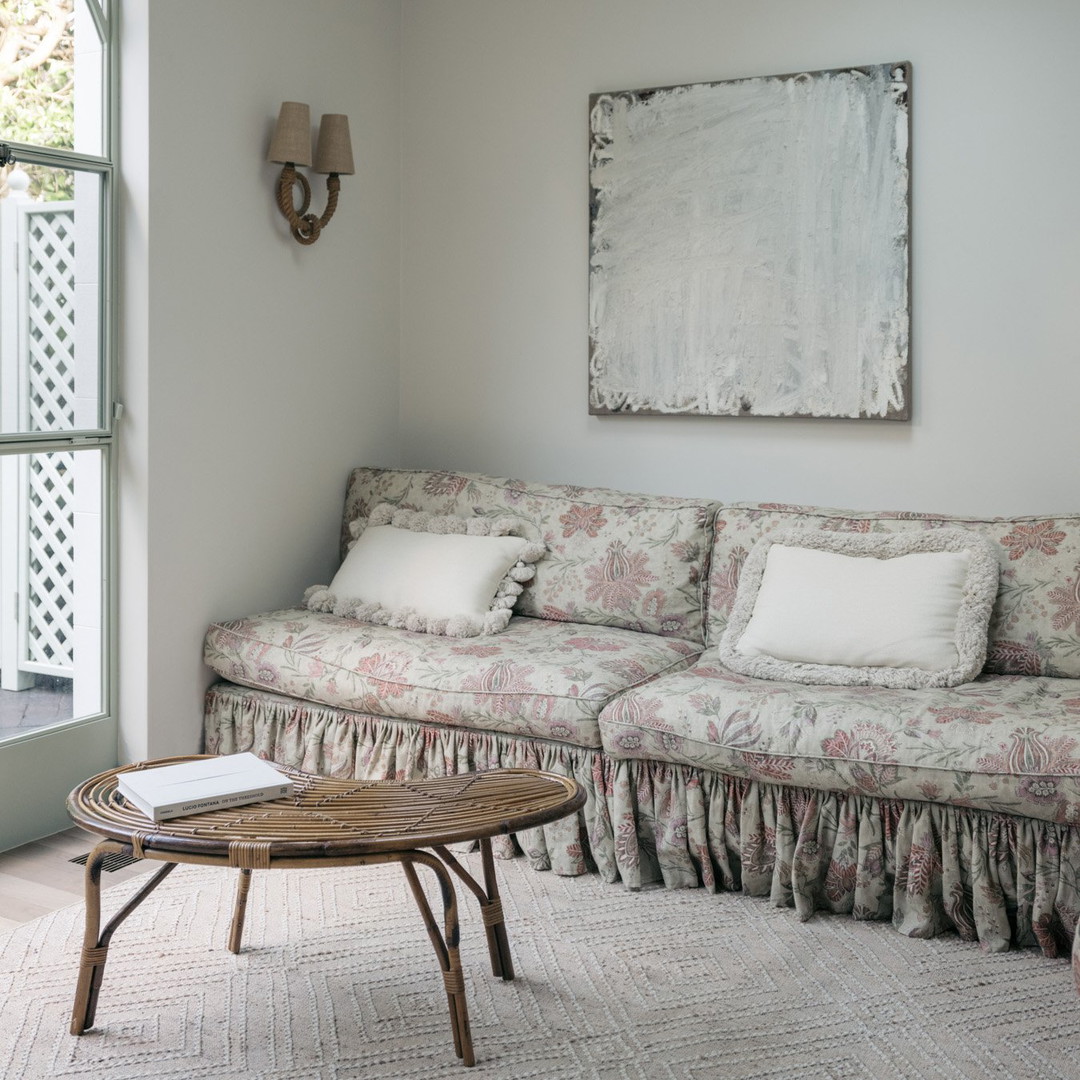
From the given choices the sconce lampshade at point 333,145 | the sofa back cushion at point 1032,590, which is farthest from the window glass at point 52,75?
the sofa back cushion at point 1032,590

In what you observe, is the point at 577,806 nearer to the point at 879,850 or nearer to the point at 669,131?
the point at 879,850

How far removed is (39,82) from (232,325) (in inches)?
30.7

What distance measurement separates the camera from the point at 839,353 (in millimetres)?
3381

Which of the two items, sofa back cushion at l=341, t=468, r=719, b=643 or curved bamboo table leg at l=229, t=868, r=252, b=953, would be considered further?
sofa back cushion at l=341, t=468, r=719, b=643

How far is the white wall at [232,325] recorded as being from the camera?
124 inches

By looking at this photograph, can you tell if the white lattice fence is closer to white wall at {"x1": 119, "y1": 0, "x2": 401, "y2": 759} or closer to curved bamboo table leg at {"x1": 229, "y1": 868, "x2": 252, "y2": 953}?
white wall at {"x1": 119, "y1": 0, "x2": 401, "y2": 759}

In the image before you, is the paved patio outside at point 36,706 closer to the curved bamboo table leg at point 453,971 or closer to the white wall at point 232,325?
the white wall at point 232,325

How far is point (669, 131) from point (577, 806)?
223cm

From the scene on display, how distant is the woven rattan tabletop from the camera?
6.31 ft

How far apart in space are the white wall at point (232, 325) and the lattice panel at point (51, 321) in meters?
0.15

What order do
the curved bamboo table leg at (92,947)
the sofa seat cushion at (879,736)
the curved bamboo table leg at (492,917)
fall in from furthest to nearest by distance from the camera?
1. the sofa seat cushion at (879,736)
2. the curved bamboo table leg at (492,917)
3. the curved bamboo table leg at (92,947)

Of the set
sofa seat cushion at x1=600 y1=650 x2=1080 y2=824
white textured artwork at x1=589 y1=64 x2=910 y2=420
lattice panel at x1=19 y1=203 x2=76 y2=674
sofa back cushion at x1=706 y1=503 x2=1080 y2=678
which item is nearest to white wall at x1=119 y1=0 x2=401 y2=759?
lattice panel at x1=19 y1=203 x2=76 y2=674

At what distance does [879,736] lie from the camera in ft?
8.08

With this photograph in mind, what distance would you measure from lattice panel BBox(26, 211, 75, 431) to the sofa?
75 centimetres
